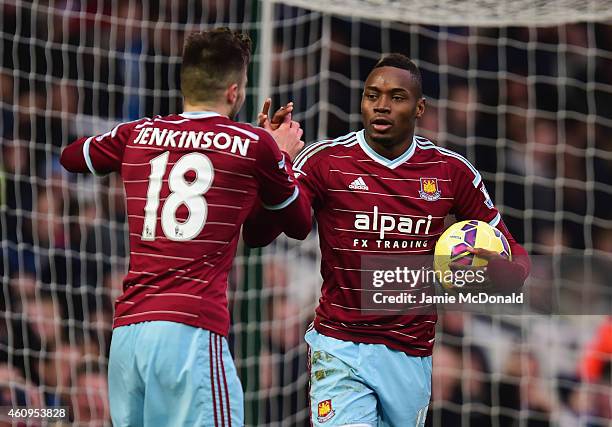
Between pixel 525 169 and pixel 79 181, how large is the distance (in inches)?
117

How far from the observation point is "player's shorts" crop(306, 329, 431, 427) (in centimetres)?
422

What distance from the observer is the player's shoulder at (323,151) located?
4.43 metres

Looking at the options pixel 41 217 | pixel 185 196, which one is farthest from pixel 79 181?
pixel 185 196

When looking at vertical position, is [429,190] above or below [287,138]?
below

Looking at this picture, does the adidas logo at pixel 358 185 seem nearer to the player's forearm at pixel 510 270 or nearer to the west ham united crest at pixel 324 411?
the player's forearm at pixel 510 270

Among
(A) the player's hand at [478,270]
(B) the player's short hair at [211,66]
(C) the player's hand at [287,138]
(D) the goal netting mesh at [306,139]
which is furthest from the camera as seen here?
(D) the goal netting mesh at [306,139]

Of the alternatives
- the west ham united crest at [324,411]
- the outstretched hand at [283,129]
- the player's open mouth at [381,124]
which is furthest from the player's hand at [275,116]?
the west ham united crest at [324,411]

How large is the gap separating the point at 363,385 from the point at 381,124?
104cm

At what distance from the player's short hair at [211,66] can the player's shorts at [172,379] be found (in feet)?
2.58

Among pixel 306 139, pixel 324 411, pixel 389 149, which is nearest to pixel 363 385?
pixel 324 411

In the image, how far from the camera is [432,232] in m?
4.37

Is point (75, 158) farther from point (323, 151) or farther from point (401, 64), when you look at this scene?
point (401, 64)

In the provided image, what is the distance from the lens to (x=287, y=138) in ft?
13.1

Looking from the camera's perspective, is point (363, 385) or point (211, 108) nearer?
point (211, 108)
